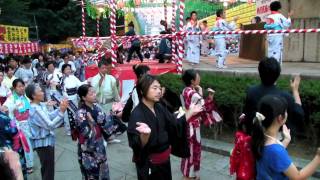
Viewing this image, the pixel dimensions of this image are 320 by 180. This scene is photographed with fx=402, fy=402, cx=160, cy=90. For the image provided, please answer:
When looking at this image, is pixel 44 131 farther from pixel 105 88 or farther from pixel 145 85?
pixel 105 88

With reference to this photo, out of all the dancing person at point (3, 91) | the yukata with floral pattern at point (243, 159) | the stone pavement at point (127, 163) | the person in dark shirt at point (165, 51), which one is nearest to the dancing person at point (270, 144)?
the yukata with floral pattern at point (243, 159)

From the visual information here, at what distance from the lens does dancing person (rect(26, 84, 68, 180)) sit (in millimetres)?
5062

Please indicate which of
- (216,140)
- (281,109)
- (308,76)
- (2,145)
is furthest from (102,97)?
(281,109)

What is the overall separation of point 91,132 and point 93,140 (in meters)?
0.10

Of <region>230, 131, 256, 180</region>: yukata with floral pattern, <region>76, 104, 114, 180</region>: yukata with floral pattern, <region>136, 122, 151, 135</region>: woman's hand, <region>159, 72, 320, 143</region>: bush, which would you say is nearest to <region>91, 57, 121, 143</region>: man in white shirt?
<region>159, 72, 320, 143</region>: bush

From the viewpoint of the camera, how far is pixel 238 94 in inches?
261

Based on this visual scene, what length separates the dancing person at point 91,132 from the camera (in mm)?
4652

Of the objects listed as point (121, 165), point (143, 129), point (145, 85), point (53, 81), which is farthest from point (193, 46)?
point (143, 129)

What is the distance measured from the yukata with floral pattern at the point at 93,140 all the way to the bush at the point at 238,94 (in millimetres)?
2557

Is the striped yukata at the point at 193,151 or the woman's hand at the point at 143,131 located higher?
the woman's hand at the point at 143,131

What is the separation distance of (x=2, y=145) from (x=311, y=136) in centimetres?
452

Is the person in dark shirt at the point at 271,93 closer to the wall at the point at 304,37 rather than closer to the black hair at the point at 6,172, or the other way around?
the black hair at the point at 6,172

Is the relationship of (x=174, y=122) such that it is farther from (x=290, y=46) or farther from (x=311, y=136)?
(x=290, y=46)

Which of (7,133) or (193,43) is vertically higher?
(193,43)
